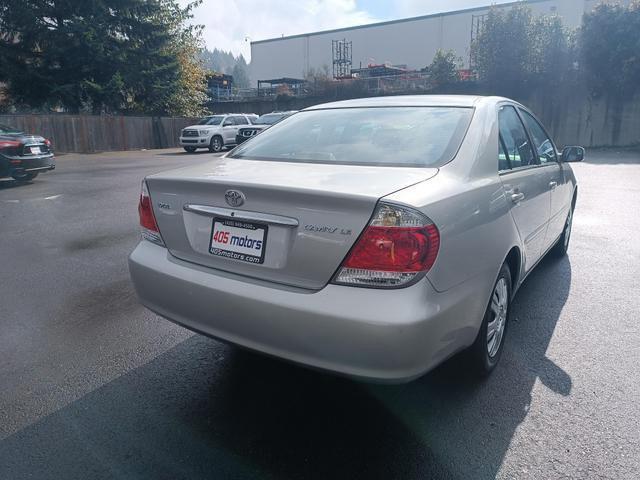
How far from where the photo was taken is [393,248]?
206cm

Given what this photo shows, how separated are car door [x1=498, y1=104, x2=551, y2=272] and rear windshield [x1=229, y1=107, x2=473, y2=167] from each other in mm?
437

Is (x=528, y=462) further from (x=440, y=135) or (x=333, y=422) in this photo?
(x=440, y=135)

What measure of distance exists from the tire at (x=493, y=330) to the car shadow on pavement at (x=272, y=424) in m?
0.10

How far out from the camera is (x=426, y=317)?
208 centimetres

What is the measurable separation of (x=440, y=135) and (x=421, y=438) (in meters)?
1.64

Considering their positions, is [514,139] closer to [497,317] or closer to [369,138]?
[369,138]

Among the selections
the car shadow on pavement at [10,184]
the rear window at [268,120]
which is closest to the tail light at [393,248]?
the car shadow on pavement at [10,184]

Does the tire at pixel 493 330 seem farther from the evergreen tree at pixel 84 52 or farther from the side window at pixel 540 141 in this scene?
the evergreen tree at pixel 84 52

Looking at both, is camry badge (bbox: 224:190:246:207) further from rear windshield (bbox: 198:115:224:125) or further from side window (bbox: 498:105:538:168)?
rear windshield (bbox: 198:115:224:125)

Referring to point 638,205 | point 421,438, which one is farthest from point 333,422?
point 638,205

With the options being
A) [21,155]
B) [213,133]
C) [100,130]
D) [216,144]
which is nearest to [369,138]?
[21,155]

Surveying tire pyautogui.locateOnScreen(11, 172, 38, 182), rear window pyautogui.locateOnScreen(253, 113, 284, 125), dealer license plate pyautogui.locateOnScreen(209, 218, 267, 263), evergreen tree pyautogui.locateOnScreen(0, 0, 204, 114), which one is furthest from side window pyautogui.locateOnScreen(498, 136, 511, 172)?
evergreen tree pyautogui.locateOnScreen(0, 0, 204, 114)

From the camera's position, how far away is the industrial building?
53.9 m

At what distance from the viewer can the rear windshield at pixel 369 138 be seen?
2738 mm
